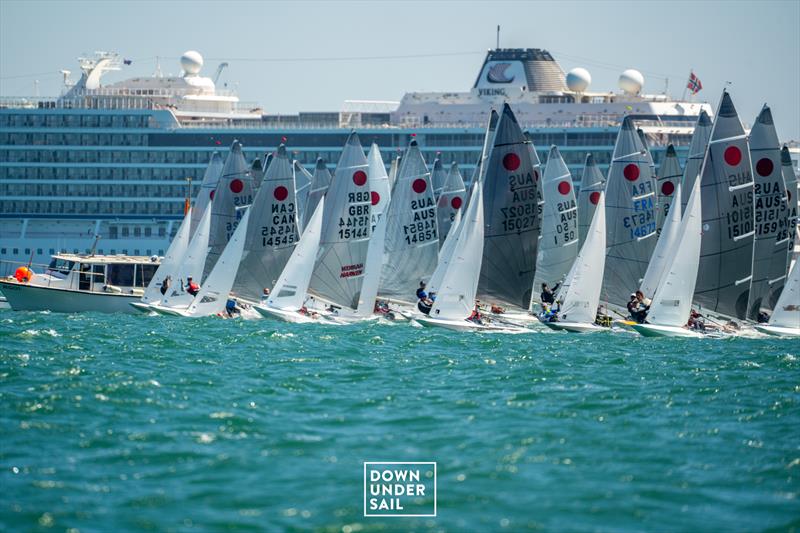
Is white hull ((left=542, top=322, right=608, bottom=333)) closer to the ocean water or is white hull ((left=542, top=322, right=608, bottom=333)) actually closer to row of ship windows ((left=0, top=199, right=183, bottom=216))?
the ocean water

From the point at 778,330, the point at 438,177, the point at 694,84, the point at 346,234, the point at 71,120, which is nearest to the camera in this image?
the point at 778,330

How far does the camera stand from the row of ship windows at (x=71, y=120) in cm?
9488

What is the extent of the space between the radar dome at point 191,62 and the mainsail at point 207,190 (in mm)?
43523

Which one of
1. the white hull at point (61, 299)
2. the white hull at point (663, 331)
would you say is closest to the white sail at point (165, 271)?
the white hull at point (61, 299)

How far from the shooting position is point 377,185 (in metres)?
48.3

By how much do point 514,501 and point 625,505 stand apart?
1.43m

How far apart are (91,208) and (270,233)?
5009 cm

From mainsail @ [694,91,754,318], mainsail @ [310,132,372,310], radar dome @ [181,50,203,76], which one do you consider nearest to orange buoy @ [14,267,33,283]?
mainsail @ [310,132,372,310]

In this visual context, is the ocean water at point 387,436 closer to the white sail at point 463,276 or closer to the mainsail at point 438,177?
the white sail at point 463,276

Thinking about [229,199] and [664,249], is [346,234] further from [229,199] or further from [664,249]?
[664,249]

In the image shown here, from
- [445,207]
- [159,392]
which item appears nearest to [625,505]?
[159,392]

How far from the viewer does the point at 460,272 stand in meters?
39.7

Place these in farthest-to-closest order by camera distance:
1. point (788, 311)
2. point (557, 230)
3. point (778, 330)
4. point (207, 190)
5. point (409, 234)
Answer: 1. point (207, 190)
2. point (557, 230)
3. point (409, 234)
4. point (788, 311)
5. point (778, 330)

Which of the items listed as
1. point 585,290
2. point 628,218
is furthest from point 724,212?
point 628,218
